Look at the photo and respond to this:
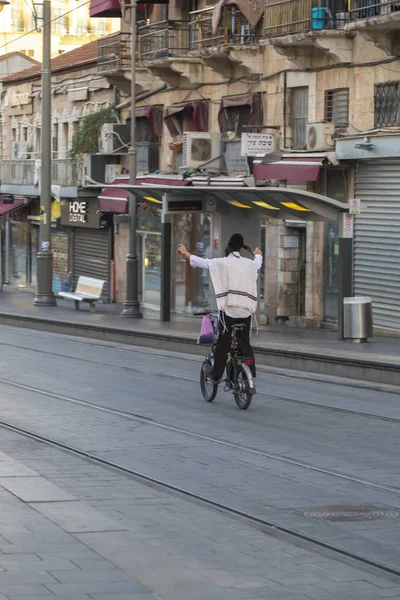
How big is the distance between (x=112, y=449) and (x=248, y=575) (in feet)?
15.7

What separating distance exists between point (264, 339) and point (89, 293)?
45.5 ft

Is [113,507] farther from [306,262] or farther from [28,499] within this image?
[306,262]

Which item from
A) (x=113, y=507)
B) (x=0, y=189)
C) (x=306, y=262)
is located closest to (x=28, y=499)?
(x=113, y=507)

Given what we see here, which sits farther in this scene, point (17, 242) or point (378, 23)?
point (17, 242)

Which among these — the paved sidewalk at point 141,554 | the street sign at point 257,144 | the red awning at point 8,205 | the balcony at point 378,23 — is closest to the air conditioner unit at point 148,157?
the street sign at point 257,144

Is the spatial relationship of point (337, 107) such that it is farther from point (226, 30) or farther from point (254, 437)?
point (254, 437)

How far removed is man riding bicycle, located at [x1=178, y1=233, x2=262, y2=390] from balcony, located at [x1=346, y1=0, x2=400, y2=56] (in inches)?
434

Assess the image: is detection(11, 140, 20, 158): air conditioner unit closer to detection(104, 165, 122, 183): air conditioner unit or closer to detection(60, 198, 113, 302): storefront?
detection(60, 198, 113, 302): storefront

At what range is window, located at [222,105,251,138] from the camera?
32.8 meters

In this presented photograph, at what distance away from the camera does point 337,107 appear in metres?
28.5

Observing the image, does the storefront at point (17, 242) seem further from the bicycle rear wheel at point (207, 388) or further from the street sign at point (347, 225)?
the bicycle rear wheel at point (207, 388)

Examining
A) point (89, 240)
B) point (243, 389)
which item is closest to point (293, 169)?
point (243, 389)

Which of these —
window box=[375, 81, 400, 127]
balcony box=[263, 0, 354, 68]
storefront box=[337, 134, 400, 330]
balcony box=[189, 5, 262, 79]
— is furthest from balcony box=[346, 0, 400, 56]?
balcony box=[189, 5, 262, 79]

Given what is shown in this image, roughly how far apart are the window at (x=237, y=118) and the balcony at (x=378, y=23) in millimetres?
6602
